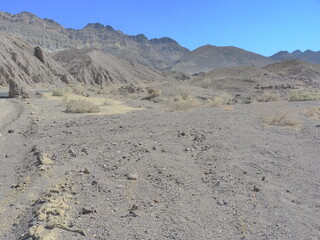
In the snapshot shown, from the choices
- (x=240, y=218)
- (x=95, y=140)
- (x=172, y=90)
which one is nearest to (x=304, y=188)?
(x=240, y=218)

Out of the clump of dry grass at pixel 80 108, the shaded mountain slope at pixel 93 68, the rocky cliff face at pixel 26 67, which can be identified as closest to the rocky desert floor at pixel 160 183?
the clump of dry grass at pixel 80 108

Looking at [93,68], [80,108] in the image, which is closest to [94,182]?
[80,108]

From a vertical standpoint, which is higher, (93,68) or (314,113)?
(93,68)

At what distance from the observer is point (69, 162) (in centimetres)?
961

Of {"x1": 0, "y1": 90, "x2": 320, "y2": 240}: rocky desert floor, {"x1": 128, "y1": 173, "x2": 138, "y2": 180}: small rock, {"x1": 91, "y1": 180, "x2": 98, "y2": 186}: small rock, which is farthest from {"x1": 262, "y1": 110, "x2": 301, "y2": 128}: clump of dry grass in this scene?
{"x1": 91, "y1": 180, "x2": 98, "y2": 186}: small rock

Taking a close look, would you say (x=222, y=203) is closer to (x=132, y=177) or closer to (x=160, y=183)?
(x=160, y=183)

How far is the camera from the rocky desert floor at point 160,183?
240 inches

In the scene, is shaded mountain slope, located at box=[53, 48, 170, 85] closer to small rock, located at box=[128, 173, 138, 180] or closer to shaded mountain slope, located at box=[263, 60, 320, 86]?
shaded mountain slope, located at box=[263, 60, 320, 86]

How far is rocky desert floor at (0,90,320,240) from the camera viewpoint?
609 centimetres

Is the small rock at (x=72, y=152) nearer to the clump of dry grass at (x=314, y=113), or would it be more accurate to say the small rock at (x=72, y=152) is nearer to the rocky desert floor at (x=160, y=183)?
the rocky desert floor at (x=160, y=183)

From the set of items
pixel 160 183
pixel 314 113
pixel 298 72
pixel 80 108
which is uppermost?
pixel 298 72

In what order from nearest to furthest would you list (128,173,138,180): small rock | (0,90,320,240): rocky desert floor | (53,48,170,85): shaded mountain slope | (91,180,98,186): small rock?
1. (0,90,320,240): rocky desert floor
2. (91,180,98,186): small rock
3. (128,173,138,180): small rock
4. (53,48,170,85): shaded mountain slope

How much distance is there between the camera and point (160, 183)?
8055 millimetres

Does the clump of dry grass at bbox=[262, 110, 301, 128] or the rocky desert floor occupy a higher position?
the clump of dry grass at bbox=[262, 110, 301, 128]
